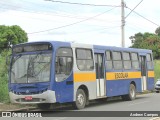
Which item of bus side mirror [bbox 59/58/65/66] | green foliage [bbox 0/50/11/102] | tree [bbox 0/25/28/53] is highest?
tree [bbox 0/25/28/53]

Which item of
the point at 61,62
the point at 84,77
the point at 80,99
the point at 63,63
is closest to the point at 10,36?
the point at 84,77

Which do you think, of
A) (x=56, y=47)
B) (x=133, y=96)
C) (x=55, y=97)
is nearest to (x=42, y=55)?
(x=56, y=47)

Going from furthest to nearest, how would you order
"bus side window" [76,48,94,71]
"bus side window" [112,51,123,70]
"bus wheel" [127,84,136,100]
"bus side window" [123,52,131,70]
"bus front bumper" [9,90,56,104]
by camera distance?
"bus wheel" [127,84,136,100]
"bus side window" [123,52,131,70]
"bus side window" [112,51,123,70]
"bus side window" [76,48,94,71]
"bus front bumper" [9,90,56,104]

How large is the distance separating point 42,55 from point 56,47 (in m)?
0.65

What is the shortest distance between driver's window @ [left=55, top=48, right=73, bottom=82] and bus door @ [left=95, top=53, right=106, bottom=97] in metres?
2.53

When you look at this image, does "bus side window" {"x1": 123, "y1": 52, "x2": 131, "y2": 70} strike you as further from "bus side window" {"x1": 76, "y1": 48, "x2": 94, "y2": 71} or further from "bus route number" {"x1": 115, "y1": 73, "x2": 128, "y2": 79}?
"bus side window" {"x1": 76, "y1": 48, "x2": 94, "y2": 71}

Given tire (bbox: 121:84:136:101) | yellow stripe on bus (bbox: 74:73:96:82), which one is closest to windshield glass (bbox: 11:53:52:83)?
yellow stripe on bus (bbox: 74:73:96:82)

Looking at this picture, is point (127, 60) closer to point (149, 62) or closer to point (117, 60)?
point (117, 60)

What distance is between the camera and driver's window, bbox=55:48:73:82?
16797 millimetres

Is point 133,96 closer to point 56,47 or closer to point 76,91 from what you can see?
point 76,91

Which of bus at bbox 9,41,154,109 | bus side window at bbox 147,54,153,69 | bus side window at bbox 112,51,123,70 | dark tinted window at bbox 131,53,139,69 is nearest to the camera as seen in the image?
bus at bbox 9,41,154,109

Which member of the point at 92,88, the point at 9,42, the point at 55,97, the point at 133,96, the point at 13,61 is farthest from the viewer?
the point at 9,42

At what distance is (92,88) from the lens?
19.1 m

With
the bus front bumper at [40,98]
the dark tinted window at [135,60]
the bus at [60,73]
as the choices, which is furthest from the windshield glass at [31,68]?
the dark tinted window at [135,60]
